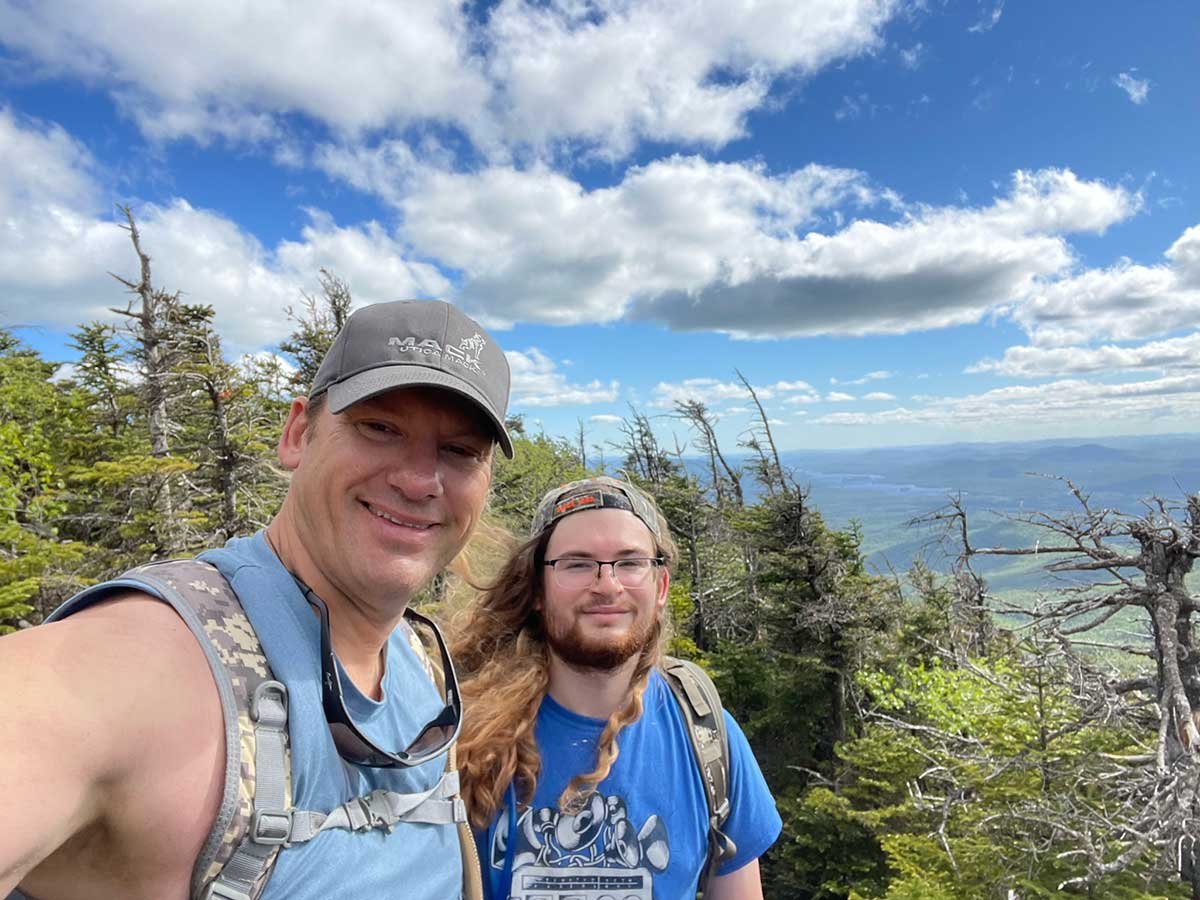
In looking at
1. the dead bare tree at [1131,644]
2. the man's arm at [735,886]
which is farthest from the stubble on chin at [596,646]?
the dead bare tree at [1131,644]

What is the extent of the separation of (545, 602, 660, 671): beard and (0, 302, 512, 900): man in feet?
2.89

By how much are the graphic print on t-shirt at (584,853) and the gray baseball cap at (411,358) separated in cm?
163

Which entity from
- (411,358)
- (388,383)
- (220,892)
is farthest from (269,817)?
(411,358)

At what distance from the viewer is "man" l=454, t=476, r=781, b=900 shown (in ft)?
7.83

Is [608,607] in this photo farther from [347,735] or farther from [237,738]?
[237,738]

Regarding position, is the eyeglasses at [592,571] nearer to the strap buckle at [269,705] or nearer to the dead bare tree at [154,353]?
the strap buckle at [269,705]

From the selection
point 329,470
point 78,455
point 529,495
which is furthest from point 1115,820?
point 78,455

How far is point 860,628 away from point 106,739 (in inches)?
593

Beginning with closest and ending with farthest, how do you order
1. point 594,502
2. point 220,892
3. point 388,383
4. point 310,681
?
point 220,892 < point 310,681 < point 388,383 < point 594,502

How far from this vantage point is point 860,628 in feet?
45.5

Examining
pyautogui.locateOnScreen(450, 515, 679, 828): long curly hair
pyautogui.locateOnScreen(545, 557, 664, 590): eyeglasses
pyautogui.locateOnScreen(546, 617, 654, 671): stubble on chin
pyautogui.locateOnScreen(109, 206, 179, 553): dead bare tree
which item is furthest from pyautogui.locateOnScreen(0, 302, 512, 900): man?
pyautogui.locateOnScreen(109, 206, 179, 553): dead bare tree

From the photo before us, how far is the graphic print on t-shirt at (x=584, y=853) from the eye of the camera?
2.35 metres

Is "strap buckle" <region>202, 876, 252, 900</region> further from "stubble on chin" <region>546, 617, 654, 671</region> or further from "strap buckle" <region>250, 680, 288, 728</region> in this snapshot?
"stubble on chin" <region>546, 617, 654, 671</region>

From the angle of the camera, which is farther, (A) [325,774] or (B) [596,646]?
(B) [596,646]
